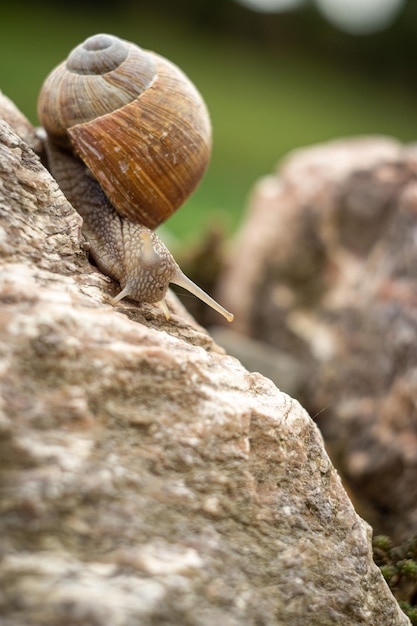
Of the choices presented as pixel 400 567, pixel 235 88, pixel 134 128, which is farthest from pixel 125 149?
pixel 235 88

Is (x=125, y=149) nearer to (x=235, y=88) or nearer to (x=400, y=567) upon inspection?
(x=400, y=567)

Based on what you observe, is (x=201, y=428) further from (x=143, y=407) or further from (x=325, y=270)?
(x=325, y=270)

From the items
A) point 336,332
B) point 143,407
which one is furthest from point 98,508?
point 336,332

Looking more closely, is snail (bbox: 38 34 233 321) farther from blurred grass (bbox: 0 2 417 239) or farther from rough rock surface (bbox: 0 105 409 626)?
blurred grass (bbox: 0 2 417 239)

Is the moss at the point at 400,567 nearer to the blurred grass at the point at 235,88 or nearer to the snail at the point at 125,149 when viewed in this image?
the snail at the point at 125,149

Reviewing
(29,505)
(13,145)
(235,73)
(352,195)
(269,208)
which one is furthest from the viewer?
(235,73)

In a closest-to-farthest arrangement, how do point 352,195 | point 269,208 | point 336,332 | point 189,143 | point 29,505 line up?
point 29,505
point 189,143
point 336,332
point 352,195
point 269,208
